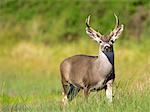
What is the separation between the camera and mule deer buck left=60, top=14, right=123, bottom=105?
13341 mm

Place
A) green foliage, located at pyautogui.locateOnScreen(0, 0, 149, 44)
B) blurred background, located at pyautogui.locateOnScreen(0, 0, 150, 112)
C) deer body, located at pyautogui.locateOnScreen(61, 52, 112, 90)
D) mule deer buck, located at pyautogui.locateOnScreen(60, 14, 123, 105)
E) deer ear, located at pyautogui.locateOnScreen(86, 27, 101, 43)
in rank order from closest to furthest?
mule deer buck, located at pyautogui.locateOnScreen(60, 14, 123, 105), deer ear, located at pyautogui.locateOnScreen(86, 27, 101, 43), deer body, located at pyautogui.locateOnScreen(61, 52, 112, 90), blurred background, located at pyautogui.locateOnScreen(0, 0, 150, 112), green foliage, located at pyautogui.locateOnScreen(0, 0, 149, 44)

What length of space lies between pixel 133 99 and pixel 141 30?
749 inches

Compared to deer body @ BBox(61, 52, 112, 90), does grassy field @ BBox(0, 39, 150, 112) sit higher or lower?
lower

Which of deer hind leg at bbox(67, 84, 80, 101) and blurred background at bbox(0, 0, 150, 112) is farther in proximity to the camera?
blurred background at bbox(0, 0, 150, 112)

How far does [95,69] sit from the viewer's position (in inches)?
548

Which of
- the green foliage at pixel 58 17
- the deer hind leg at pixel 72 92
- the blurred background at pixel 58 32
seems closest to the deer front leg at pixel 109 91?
the deer hind leg at pixel 72 92

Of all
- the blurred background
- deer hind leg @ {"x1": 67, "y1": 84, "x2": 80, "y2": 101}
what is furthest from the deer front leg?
the blurred background

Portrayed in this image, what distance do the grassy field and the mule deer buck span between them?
0.72 ft

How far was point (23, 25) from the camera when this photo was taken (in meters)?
32.7

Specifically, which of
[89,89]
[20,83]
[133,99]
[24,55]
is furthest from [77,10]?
[133,99]

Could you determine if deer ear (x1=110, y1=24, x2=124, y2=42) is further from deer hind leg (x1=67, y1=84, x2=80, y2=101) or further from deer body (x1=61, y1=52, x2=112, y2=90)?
deer hind leg (x1=67, y1=84, x2=80, y2=101)

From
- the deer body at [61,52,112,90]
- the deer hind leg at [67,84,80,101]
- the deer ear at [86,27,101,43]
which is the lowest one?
the deer hind leg at [67,84,80,101]

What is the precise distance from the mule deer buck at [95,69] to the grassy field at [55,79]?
0.72 ft

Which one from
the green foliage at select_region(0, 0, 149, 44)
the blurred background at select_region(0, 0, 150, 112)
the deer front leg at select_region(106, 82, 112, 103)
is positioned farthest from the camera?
the green foliage at select_region(0, 0, 149, 44)
